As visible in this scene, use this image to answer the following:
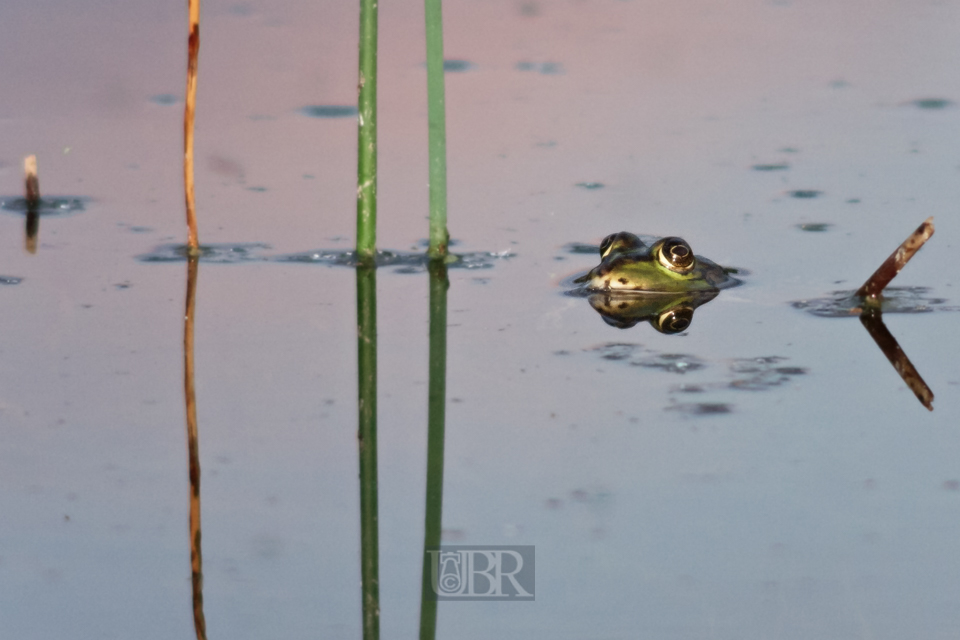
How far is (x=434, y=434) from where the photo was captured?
13.7 feet

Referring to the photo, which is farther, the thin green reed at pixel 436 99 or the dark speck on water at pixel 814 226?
the dark speck on water at pixel 814 226

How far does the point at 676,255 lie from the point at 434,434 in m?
1.78

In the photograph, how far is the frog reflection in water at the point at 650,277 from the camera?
5.61 meters

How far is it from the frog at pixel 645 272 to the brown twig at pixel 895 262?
574 millimetres

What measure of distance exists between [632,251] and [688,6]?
222 inches

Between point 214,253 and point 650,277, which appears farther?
point 214,253

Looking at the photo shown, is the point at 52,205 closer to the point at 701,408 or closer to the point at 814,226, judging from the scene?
the point at 814,226

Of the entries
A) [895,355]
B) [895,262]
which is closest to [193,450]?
[895,355]

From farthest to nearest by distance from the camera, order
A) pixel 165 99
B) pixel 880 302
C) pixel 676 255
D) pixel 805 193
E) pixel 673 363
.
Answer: pixel 165 99 < pixel 805 193 < pixel 676 255 < pixel 880 302 < pixel 673 363

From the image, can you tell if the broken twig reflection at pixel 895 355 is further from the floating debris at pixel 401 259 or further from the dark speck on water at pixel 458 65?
the dark speck on water at pixel 458 65

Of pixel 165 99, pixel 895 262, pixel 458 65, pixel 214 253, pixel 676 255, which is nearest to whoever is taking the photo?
pixel 895 262

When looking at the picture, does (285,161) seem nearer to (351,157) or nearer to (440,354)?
(351,157)

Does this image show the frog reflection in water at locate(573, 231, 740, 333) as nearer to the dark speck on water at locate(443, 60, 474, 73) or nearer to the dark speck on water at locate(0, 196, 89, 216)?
the dark speck on water at locate(0, 196, 89, 216)

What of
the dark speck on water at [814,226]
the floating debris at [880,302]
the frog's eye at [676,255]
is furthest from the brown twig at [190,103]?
the dark speck on water at [814,226]
